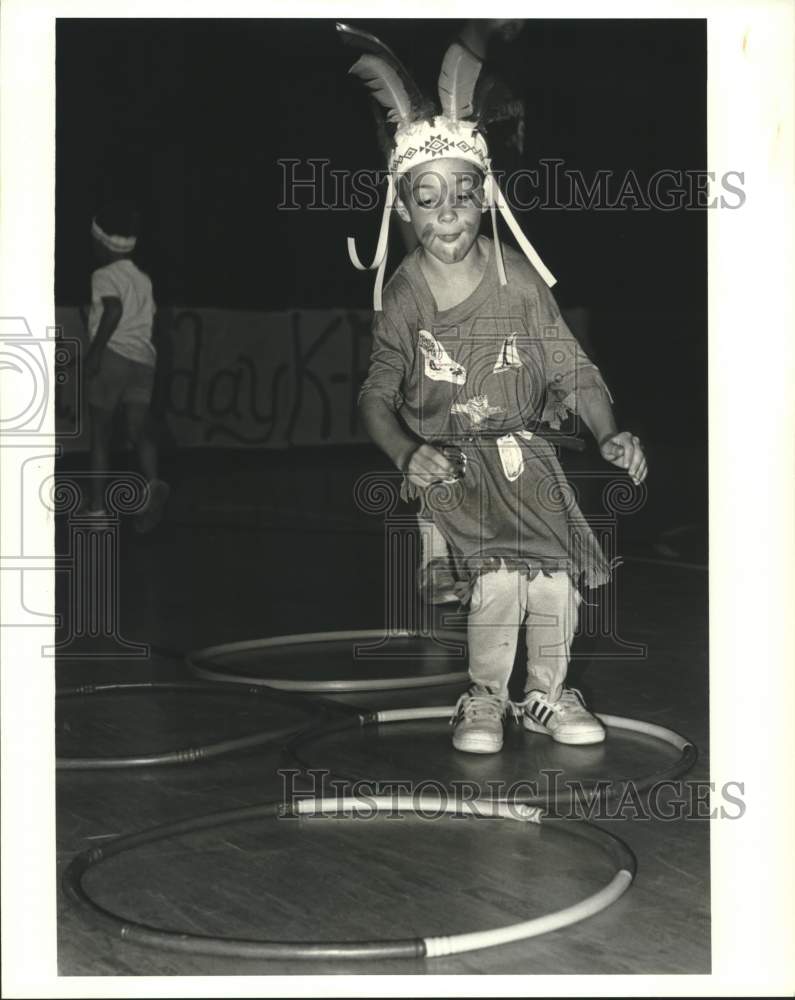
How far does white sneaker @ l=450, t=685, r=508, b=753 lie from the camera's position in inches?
124

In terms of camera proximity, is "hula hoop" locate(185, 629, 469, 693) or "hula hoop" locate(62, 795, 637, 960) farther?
"hula hoop" locate(185, 629, 469, 693)

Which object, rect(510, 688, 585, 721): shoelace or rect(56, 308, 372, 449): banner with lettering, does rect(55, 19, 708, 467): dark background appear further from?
rect(510, 688, 585, 721): shoelace

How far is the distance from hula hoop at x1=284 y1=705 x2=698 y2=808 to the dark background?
369 inches

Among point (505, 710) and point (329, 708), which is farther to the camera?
point (329, 708)

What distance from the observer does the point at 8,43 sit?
171 cm

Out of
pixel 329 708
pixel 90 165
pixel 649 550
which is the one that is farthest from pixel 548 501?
pixel 90 165

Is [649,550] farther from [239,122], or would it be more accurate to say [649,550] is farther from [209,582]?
[239,122]

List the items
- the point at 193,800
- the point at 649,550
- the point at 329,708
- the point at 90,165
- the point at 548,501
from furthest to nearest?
the point at 90,165 < the point at 649,550 < the point at 329,708 < the point at 548,501 < the point at 193,800

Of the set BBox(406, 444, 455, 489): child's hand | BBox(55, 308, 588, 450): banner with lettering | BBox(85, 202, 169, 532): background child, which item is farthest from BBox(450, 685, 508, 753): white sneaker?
BBox(55, 308, 588, 450): banner with lettering

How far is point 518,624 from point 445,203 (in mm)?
891

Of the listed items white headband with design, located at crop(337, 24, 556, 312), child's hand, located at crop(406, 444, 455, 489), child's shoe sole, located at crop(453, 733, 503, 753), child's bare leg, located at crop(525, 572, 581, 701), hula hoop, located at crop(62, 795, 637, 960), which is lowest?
hula hoop, located at crop(62, 795, 637, 960)

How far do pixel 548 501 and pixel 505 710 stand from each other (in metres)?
0.47

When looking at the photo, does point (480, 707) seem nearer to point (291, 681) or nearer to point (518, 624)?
point (518, 624)

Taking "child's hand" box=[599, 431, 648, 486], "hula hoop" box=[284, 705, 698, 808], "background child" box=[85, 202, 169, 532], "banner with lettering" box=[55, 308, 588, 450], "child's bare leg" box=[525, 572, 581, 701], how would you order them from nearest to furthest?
"hula hoop" box=[284, 705, 698, 808]
"child's hand" box=[599, 431, 648, 486]
"child's bare leg" box=[525, 572, 581, 701]
"background child" box=[85, 202, 169, 532]
"banner with lettering" box=[55, 308, 588, 450]
